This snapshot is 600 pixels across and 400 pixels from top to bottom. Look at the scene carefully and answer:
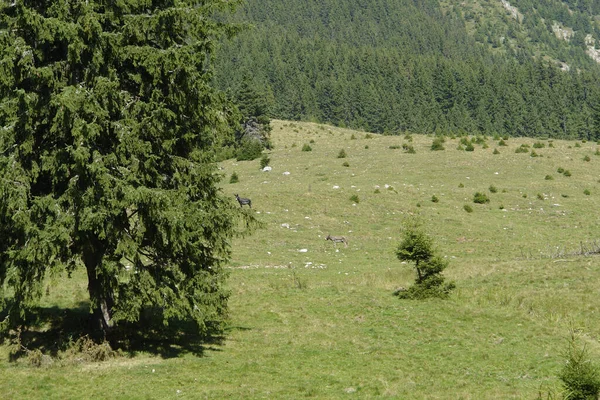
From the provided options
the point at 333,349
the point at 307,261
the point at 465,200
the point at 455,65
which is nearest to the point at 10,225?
the point at 333,349

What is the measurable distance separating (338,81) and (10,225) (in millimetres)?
165277

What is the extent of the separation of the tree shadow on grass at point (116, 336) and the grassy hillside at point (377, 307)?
0.49 m

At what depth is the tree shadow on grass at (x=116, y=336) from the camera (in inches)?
715

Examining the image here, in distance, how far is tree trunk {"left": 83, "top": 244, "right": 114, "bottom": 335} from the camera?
17703 mm

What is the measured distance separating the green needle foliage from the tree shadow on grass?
0.81 meters

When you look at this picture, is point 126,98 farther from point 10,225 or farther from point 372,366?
point 372,366

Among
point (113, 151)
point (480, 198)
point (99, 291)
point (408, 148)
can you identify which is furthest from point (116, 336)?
point (408, 148)

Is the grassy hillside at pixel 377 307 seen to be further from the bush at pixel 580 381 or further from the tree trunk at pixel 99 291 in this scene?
the bush at pixel 580 381

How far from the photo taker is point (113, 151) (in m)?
17.3

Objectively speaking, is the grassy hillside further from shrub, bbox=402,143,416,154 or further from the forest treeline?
the forest treeline

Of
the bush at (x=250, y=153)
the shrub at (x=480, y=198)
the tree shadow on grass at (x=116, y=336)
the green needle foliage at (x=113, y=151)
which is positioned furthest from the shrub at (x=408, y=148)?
the green needle foliage at (x=113, y=151)

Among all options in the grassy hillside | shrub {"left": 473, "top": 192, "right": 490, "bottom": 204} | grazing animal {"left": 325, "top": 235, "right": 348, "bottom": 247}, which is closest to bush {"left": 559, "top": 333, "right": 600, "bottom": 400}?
the grassy hillside

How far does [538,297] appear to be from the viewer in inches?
992

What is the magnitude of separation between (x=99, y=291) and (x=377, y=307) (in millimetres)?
10807
